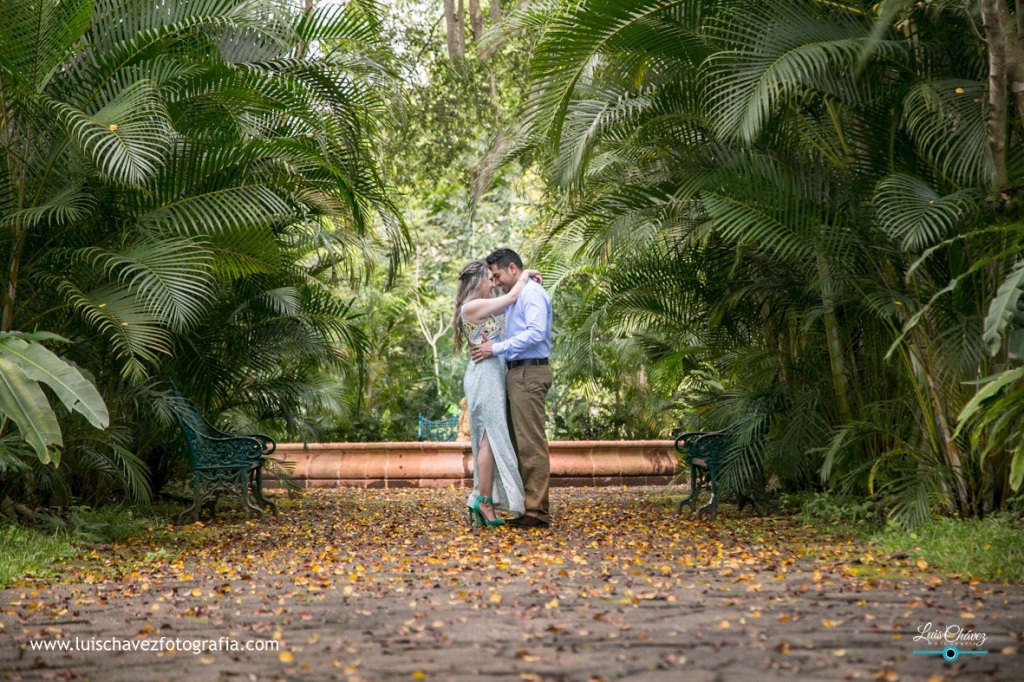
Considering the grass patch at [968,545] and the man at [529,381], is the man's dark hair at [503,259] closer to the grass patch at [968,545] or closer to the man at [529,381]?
the man at [529,381]

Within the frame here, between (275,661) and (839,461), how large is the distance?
190 inches

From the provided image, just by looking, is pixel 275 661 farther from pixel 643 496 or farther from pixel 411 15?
pixel 411 15

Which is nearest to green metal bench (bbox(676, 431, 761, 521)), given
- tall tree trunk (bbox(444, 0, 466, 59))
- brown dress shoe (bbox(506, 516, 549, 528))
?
brown dress shoe (bbox(506, 516, 549, 528))

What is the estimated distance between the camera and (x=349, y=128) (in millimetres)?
8328

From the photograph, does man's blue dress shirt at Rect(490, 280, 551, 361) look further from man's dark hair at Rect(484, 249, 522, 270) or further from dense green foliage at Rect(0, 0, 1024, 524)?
dense green foliage at Rect(0, 0, 1024, 524)

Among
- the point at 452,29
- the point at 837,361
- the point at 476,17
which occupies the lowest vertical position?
the point at 837,361

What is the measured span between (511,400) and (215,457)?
2489 millimetres

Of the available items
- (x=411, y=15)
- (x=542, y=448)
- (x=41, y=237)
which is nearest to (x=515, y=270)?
(x=542, y=448)

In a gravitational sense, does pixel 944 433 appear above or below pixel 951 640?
above

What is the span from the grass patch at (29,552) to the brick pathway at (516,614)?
277 mm

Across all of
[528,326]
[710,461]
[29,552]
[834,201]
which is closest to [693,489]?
[710,461]

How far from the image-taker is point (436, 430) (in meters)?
17.8

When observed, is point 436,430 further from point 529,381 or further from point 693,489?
point 529,381

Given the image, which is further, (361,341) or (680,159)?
(361,341)
